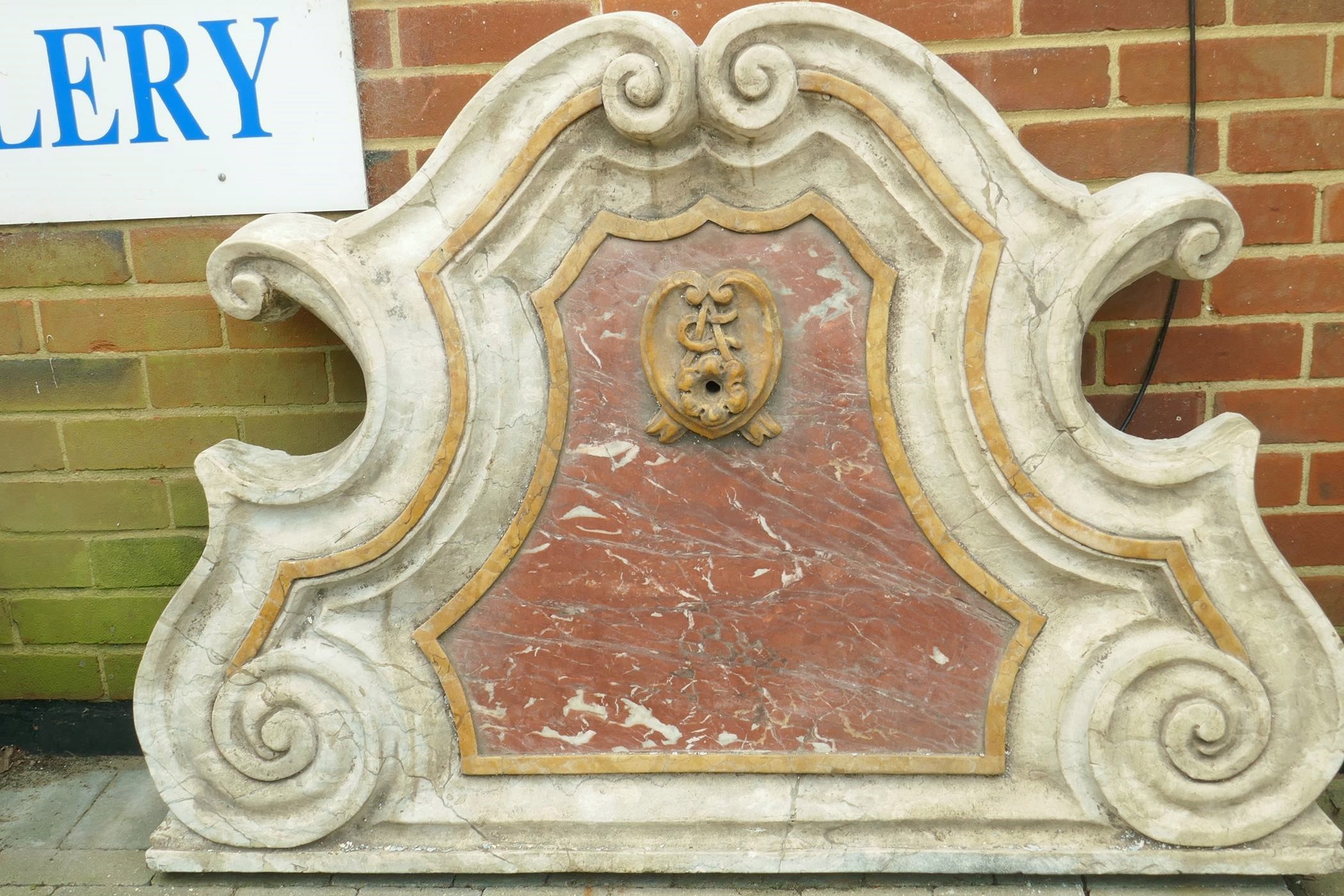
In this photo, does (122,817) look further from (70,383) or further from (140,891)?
(70,383)

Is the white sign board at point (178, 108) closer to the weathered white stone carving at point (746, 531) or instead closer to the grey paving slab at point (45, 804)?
the weathered white stone carving at point (746, 531)

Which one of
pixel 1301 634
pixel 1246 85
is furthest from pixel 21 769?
pixel 1246 85

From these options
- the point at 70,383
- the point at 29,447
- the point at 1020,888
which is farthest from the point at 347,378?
the point at 1020,888

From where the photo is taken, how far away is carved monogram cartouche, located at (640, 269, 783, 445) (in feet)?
6.41

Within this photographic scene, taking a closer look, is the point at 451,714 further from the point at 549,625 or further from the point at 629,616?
the point at 629,616

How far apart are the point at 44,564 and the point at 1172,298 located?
2429mm

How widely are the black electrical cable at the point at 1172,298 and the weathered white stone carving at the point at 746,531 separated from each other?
0.26 meters

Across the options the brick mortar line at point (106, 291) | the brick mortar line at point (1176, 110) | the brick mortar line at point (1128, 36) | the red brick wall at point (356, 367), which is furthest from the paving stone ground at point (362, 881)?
the brick mortar line at point (1128, 36)

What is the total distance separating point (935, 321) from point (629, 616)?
2.44 ft

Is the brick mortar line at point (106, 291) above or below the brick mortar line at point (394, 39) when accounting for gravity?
below

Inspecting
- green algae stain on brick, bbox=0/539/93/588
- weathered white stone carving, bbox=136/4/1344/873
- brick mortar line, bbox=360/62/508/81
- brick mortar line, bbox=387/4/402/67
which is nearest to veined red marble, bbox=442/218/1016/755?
weathered white stone carving, bbox=136/4/1344/873

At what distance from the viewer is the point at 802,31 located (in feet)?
6.21

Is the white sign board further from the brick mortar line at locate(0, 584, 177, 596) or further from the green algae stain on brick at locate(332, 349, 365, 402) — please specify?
the brick mortar line at locate(0, 584, 177, 596)

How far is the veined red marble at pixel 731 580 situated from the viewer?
6.53 ft
